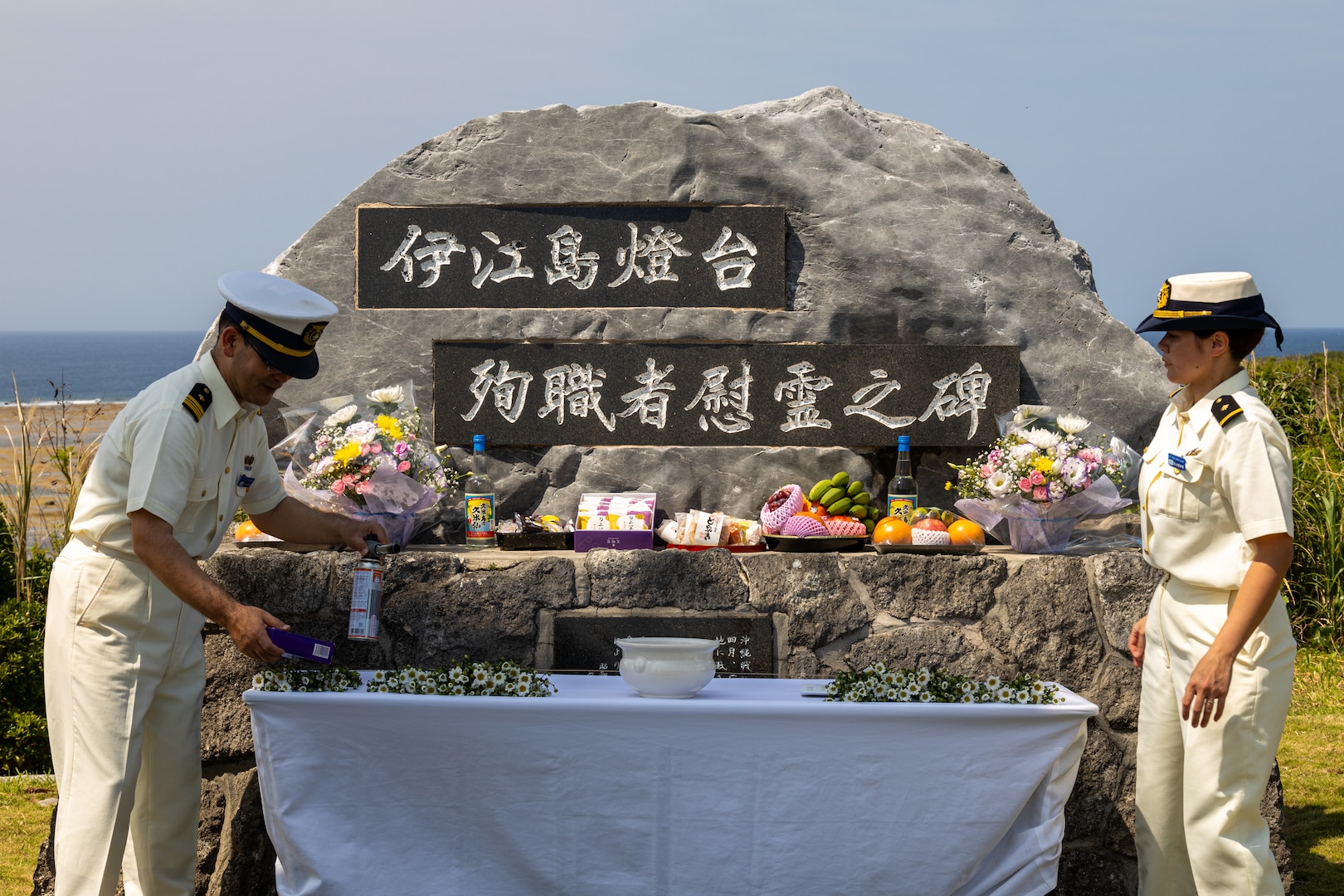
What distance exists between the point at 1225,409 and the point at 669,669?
169 centimetres

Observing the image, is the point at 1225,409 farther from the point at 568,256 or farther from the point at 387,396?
the point at 387,396

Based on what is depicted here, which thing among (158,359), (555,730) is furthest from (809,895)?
(158,359)

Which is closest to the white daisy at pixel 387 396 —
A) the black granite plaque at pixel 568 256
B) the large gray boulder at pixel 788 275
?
the large gray boulder at pixel 788 275

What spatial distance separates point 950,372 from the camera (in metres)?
4.57

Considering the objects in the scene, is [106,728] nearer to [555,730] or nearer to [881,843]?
[555,730]

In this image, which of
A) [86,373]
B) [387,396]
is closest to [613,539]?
[387,396]

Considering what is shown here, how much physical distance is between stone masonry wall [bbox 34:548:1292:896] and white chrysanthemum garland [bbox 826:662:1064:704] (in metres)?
0.46

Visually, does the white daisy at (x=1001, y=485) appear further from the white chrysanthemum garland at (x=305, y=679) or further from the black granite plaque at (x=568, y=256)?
the white chrysanthemum garland at (x=305, y=679)

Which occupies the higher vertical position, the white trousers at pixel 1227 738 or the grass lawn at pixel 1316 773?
the white trousers at pixel 1227 738

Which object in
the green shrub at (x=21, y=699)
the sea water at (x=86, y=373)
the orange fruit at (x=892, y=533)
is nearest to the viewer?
the orange fruit at (x=892, y=533)

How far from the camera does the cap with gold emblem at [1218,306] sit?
302cm

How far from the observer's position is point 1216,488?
9.80ft

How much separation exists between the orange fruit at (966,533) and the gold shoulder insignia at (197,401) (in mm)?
2529

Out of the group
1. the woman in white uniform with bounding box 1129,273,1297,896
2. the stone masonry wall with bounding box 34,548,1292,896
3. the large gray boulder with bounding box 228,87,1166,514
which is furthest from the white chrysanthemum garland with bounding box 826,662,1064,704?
the large gray boulder with bounding box 228,87,1166,514
